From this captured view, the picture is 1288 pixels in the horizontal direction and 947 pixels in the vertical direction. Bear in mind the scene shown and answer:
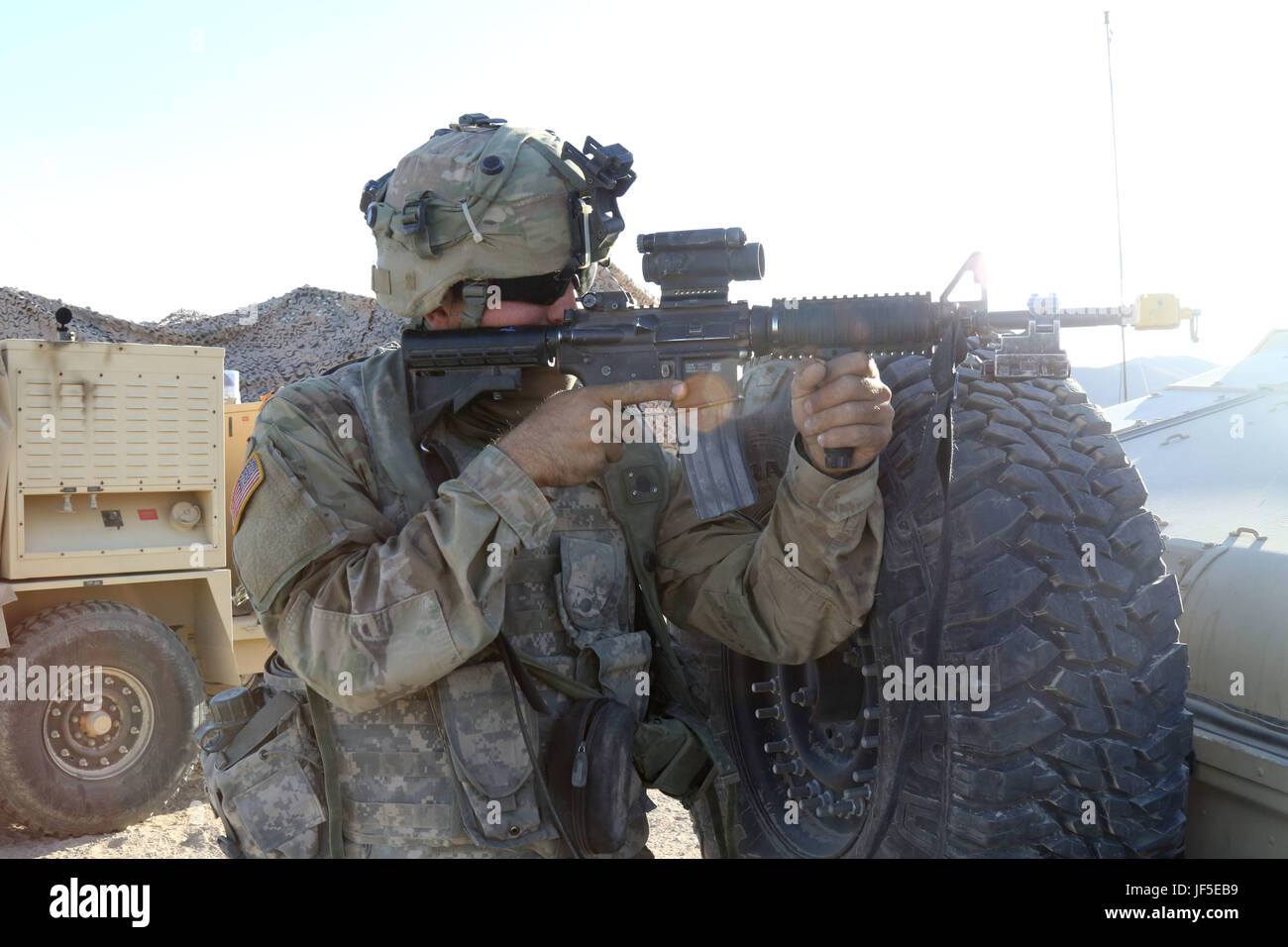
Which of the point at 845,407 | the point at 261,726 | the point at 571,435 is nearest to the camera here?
the point at 845,407

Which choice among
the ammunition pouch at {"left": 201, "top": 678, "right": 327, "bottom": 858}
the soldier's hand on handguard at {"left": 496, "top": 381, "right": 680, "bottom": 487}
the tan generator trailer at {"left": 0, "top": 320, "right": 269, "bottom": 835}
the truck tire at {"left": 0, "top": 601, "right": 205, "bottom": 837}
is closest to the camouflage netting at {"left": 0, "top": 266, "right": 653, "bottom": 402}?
the tan generator trailer at {"left": 0, "top": 320, "right": 269, "bottom": 835}

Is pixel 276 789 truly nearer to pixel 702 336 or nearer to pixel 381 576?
pixel 381 576

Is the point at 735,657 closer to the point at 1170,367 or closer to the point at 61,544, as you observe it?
the point at 61,544

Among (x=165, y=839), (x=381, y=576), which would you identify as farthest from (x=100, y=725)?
(x=381, y=576)

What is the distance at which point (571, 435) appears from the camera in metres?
2.42

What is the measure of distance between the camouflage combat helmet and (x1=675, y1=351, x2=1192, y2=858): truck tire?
842mm

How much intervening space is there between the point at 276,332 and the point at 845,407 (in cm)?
1722

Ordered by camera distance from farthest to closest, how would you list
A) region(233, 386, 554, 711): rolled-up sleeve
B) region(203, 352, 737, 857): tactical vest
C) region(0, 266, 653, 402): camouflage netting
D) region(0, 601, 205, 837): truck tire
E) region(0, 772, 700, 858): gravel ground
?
region(0, 266, 653, 402): camouflage netting
region(0, 601, 205, 837): truck tire
region(0, 772, 700, 858): gravel ground
region(203, 352, 737, 857): tactical vest
region(233, 386, 554, 711): rolled-up sleeve

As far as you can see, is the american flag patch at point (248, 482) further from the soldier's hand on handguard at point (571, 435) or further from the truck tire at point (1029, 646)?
the truck tire at point (1029, 646)

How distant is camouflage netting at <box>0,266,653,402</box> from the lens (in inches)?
672

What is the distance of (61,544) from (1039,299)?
5629mm

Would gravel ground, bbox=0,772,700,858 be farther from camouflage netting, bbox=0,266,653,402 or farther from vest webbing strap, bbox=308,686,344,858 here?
camouflage netting, bbox=0,266,653,402

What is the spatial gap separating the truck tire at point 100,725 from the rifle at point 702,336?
4.46 meters
